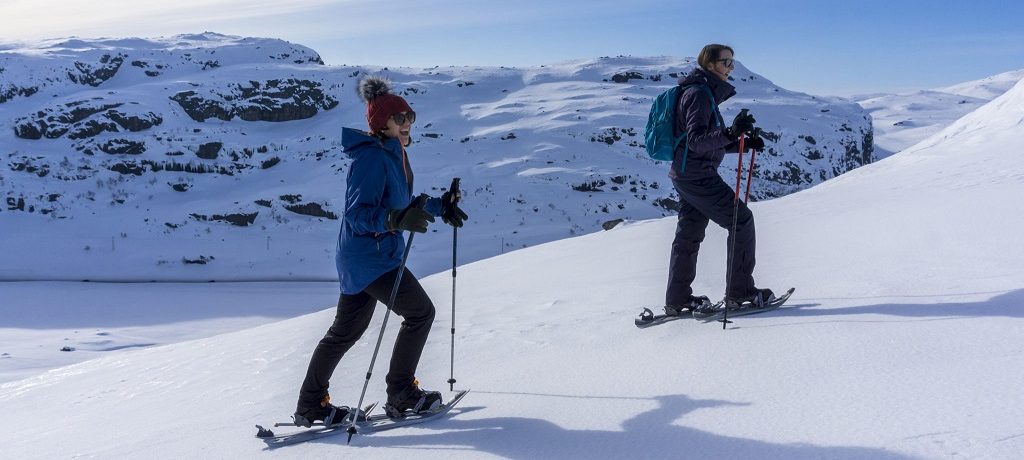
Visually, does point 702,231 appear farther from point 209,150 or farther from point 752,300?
point 209,150

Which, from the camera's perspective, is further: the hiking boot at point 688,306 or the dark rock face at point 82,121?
the dark rock face at point 82,121

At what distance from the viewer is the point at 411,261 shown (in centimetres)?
3019

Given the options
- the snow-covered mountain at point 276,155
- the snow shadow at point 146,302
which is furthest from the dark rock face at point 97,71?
the snow shadow at point 146,302

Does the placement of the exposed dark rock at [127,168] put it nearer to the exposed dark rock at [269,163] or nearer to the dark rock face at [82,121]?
the dark rock face at [82,121]

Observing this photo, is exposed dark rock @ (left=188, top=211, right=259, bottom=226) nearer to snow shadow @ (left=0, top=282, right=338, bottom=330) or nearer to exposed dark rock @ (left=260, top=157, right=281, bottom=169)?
snow shadow @ (left=0, top=282, right=338, bottom=330)

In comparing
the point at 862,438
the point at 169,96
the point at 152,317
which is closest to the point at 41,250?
the point at 152,317

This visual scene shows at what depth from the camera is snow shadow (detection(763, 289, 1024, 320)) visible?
4207 millimetres

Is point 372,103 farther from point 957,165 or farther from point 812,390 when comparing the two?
point 957,165

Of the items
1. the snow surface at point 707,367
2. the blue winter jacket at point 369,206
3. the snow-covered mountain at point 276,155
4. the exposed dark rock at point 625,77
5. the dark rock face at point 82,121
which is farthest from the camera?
the exposed dark rock at point 625,77

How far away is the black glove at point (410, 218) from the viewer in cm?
334

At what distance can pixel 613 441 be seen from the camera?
10.5 ft

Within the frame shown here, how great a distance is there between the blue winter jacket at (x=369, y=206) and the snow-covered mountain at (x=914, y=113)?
285 ft

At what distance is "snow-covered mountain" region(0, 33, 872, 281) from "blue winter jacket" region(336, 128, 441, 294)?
1007 inches

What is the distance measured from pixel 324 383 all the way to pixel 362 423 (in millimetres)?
300
